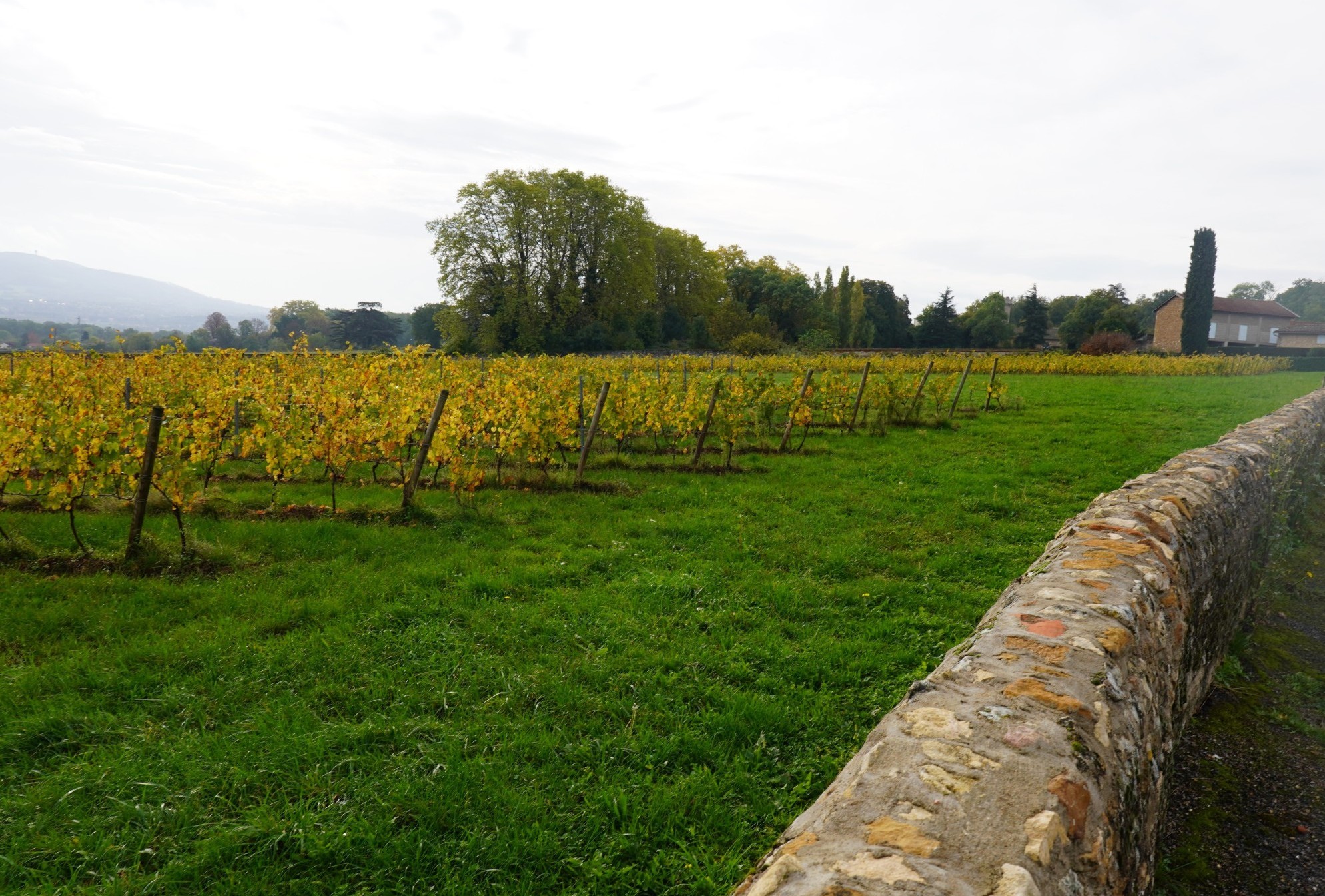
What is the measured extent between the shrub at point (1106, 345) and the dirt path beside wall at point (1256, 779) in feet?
167

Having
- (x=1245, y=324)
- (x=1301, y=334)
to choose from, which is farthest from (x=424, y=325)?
(x=1301, y=334)

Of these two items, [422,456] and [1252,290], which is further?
[1252,290]

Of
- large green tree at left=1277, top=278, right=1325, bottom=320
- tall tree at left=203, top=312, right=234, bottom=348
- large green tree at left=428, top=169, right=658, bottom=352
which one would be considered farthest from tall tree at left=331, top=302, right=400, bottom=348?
large green tree at left=1277, top=278, right=1325, bottom=320

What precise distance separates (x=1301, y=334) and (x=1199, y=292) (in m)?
29.5

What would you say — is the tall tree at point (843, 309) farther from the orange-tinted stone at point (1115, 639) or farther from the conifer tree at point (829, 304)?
the orange-tinted stone at point (1115, 639)

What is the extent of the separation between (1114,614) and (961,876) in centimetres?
181

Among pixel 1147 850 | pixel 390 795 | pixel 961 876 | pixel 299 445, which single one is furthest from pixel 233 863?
pixel 299 445

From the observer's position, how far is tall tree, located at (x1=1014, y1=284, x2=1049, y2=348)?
59312 mm

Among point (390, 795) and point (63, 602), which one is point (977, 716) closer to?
point (390, 795)

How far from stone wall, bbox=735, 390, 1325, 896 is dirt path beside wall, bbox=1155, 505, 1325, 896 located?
0.36 metres

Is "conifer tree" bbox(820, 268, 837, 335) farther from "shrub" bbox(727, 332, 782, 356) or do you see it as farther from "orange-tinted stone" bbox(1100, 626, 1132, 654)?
"orange-tinted stone" bbox(1100, 626, 1132, 654)

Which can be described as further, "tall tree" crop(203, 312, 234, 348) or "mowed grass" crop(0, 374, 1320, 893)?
"tall tree" crop(203, 312, 234, 348)

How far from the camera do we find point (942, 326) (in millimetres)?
62812

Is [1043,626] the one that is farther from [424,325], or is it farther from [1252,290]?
[1252,290]
